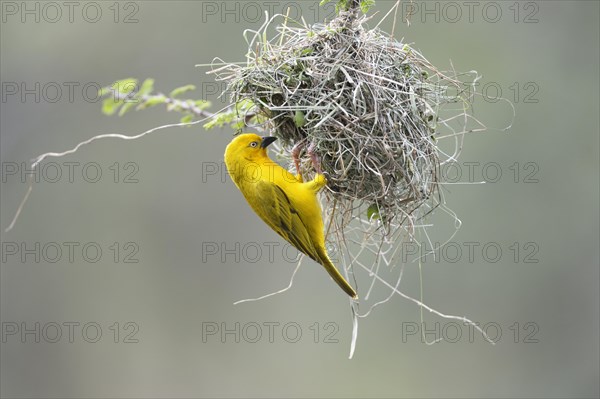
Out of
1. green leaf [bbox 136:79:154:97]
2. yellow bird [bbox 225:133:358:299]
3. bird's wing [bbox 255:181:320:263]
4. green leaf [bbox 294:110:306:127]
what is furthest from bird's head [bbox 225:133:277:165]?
green leaf [bbox 136:79:154:97]

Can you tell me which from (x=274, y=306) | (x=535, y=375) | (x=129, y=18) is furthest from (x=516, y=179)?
(x=129, y=18)

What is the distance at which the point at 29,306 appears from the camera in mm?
8523

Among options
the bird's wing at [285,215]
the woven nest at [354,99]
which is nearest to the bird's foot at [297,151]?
the woven nest at [354,99]

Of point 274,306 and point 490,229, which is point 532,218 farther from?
point 274,306

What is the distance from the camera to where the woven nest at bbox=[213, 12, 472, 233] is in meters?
3.13

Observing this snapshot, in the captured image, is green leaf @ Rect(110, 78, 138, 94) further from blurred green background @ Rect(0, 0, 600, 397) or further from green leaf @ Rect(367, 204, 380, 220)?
blurred green background @ Rect(0, 0, 600, 397)

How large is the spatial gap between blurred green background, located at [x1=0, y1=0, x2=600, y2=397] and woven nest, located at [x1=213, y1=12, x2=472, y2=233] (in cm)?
341

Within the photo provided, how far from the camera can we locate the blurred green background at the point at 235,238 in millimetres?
6895

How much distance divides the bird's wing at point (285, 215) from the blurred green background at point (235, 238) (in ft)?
11.2

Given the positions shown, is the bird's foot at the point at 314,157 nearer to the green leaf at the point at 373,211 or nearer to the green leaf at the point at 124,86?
the green leaf at the point at 373,211

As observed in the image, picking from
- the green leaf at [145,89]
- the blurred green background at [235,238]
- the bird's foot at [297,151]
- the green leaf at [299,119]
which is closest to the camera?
the green leaf at [299,119]

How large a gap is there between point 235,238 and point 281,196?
175 inches

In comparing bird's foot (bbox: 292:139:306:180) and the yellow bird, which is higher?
bird's foot (bbox: 292:139:306:180)

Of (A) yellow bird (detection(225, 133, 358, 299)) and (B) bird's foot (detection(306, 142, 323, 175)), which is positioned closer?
(B) bird's foot (detection(306, 142, 323, 175))
